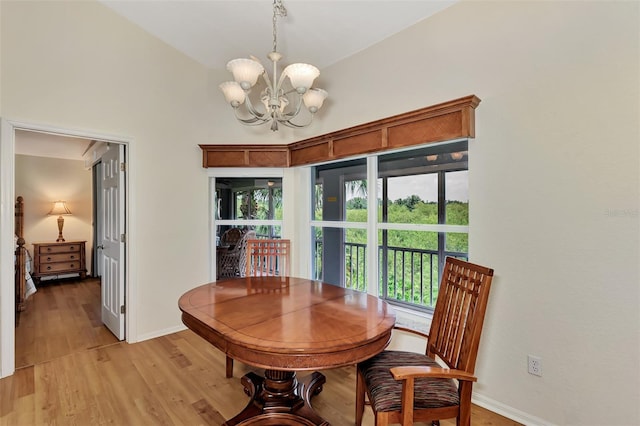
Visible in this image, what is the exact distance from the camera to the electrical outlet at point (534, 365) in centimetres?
191

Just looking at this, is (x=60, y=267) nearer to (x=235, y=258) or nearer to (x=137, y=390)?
(x=235, y=258)

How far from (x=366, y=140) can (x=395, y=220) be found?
2.58ft

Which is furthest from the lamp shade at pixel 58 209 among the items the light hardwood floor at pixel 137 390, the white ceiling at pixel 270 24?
the white ceiling at pixel 270 24

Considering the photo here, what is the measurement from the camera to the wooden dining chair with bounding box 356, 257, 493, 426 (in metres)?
1.35

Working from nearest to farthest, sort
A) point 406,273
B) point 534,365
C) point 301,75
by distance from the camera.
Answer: point 301,75 < point 534,365 < point 406,273

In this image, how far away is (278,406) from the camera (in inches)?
74.2

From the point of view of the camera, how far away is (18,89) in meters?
2.50

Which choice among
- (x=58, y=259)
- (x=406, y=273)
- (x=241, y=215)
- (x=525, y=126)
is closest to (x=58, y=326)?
(x=241, y=215)

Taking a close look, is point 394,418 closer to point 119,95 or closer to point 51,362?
point 51,362

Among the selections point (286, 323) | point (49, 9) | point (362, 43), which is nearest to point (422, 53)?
point (362, 43)

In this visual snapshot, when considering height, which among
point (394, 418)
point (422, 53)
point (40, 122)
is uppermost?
point (422, 53)

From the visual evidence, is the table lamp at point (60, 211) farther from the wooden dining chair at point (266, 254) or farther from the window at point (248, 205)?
the wooden dining chair at point (266, 254)

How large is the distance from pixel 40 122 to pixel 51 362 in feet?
6.82

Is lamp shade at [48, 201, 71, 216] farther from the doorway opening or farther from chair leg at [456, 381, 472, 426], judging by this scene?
chair leg at [456, 381, 472, 426]
